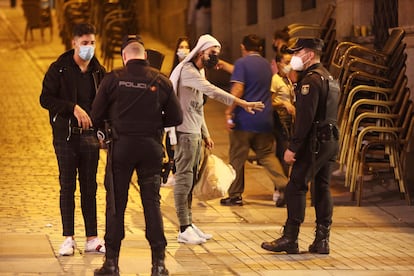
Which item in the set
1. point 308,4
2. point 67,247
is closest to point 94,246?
point 67,247

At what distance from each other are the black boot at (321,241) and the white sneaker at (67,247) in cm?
205

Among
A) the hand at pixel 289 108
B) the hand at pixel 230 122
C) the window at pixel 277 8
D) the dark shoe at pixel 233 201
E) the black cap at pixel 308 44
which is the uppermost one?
the black cap at pixel 308 44

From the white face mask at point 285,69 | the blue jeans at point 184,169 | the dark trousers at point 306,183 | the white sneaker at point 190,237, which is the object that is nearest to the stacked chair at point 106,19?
the white face mask at point 285,69

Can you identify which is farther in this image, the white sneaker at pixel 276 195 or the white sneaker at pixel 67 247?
the white sneaker at pixel 276 195

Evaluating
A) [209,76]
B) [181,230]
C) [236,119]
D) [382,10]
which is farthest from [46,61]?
[181,230]

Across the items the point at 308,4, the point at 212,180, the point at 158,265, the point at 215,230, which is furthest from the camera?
the point at 308,4

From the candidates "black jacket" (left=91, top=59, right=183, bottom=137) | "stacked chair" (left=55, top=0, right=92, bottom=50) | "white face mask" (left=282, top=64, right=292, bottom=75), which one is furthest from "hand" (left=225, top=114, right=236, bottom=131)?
"stacked chair" (left=55, top=0, right=92, bottom=50)

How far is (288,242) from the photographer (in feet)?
31.5

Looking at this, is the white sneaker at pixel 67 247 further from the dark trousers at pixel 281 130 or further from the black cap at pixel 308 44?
the dark trousers at pixel 281 130

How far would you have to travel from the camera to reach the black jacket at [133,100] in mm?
8383

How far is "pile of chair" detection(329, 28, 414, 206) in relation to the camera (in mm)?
12258

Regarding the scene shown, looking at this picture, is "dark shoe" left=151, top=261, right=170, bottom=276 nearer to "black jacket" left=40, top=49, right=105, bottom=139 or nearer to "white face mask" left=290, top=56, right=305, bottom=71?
"black jacket" left=40, top=49, right=105, bottom=139

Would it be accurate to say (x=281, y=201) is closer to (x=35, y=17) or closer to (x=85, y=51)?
(x=85, y=51)

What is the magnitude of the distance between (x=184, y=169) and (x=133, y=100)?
5.92 feet
